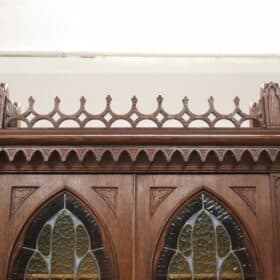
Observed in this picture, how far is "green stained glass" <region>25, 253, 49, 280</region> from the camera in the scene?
5.27 feet

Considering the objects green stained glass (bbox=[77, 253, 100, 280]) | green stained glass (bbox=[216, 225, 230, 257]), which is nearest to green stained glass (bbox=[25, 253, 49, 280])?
green stained glass (bbox=[77, 253, 100, 280])

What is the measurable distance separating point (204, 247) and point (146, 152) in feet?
1.09

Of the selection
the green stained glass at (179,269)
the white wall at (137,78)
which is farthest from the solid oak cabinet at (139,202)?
the white wall at (137,78)

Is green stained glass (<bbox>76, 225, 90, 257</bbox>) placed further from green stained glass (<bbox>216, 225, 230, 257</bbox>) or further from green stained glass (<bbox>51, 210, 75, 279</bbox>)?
green stained glass (<bbox>216, 225, 230, 257</bbox>)

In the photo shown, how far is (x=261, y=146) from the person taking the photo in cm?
166

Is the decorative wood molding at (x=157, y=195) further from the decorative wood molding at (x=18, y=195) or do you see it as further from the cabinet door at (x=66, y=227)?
the decorative wood molding at (x=18, y=195)

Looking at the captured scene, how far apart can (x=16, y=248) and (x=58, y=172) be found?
0.85 feet

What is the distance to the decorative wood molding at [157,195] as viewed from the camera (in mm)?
1652

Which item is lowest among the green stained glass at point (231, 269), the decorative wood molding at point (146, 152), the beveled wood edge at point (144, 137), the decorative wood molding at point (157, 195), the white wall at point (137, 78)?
the green stained glass at point (231, 269)

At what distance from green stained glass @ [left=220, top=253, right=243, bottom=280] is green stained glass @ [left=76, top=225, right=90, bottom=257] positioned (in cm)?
41

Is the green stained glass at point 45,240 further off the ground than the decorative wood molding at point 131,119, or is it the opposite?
the decorative wood molding at point 131,119

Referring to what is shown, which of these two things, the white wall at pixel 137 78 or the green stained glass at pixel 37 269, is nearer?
the green stained glass at pixel 37 269

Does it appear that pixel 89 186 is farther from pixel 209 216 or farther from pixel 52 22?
pixel 52 22

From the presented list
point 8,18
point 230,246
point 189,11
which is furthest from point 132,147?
point 8,18
